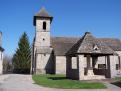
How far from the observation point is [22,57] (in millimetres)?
63875

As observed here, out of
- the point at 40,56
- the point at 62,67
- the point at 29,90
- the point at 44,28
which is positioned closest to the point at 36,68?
the point at 40,56

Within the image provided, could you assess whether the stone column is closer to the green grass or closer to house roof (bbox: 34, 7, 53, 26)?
the green grass

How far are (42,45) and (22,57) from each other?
52.1 ft

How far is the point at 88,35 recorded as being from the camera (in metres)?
27.3

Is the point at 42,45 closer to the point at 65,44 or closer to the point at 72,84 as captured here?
the point at 65,44

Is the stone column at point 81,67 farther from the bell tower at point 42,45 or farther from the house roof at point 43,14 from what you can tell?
the house roof at point 43,14

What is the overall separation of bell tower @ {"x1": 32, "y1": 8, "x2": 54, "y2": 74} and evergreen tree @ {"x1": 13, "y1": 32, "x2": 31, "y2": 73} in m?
12.6

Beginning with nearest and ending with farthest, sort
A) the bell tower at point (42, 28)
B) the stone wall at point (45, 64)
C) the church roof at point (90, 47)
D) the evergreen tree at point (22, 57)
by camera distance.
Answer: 1. the church roof at point (90, 47)
2. the stone wall at point (45, 64)
3. the bell tower at point (42, 28)
4. the evergreen tree at point (22, 57)

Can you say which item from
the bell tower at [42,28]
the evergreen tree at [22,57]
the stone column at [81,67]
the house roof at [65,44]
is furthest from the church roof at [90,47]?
the evergreen tree at [22,57]

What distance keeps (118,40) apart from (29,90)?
1687 inches

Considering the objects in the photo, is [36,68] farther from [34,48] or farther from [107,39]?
[107,39]

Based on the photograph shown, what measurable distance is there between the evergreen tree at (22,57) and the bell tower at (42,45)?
496 inches

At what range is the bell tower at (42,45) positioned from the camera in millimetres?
47812

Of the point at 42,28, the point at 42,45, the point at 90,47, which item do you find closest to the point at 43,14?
the point at 42,28
